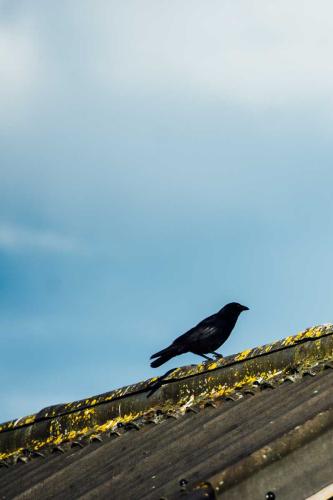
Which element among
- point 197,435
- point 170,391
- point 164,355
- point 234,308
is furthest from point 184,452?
point 234,308

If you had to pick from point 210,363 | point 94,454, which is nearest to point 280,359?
point 210,363

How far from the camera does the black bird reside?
31.2ft

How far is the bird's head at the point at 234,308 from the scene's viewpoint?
405 inches

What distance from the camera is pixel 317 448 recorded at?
9.95ft

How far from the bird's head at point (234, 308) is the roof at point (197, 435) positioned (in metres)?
3.94

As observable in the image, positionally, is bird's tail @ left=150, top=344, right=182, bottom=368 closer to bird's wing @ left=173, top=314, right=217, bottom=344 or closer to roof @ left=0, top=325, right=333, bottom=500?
bird's wing @ left=173, top=314, right=217, bottom=344

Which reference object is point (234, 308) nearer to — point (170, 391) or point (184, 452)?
point (170, 391)

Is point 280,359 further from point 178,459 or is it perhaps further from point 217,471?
point 217,471

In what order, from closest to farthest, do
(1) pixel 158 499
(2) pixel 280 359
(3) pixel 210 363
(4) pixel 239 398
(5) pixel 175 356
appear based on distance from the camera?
(1) pixel 158 499 → (4) pixel 239 398 → (2) pixel 280 359 → (3) pixel 210 363 → (5) pixel 175 356

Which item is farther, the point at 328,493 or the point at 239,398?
the point at 239,398

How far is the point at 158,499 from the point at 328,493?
571 millimetres

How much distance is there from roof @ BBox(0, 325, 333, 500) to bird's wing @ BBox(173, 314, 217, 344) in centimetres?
313

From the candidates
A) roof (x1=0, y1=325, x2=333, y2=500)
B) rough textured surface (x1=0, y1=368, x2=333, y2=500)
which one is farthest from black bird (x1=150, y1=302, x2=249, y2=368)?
rough textured surface (x1=0, y1=368, x2=333, y2=500)

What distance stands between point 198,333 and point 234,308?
857 millimetres
